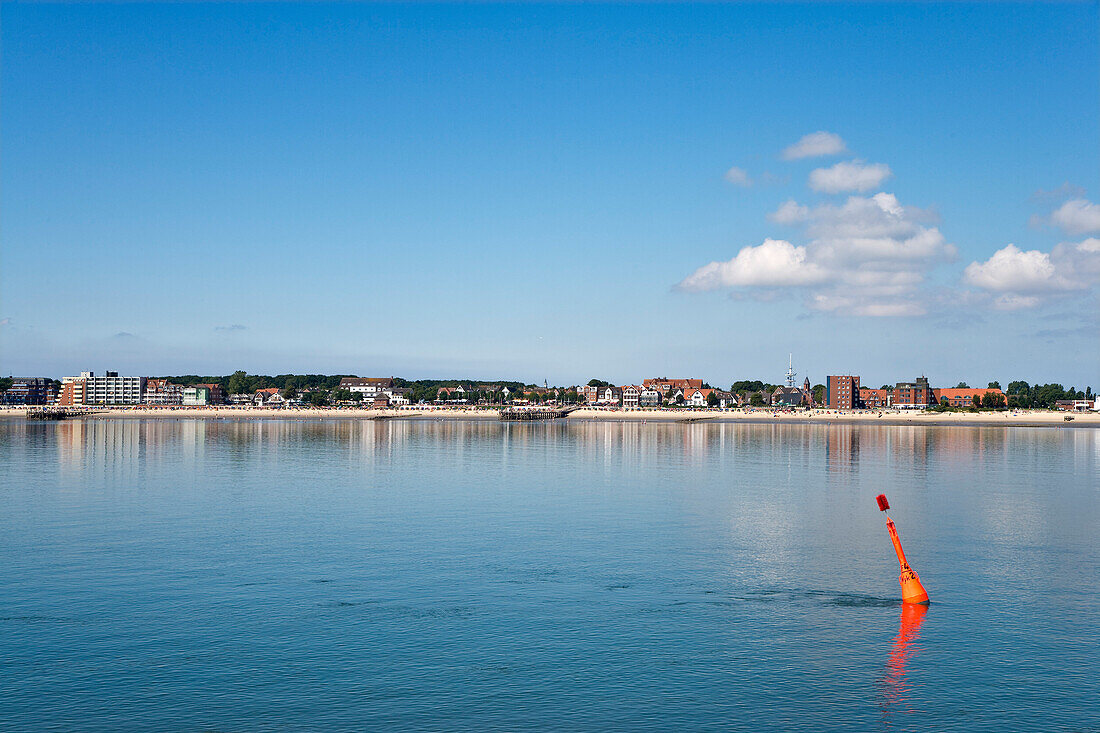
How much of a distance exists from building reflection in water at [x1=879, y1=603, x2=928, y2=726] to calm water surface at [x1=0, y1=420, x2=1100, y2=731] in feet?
0.22

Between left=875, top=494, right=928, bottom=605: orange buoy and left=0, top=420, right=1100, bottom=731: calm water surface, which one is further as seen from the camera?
left=875, top=494, right=928, bottom=605: orange buoy

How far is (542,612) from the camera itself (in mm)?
22594

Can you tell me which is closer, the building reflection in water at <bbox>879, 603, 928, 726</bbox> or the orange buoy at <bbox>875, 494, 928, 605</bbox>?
the building reflection in water at <bbox>879, 603, 928, 726</bbox>

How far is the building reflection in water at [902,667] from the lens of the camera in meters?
16.2

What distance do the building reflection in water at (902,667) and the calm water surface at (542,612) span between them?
0.07 metres

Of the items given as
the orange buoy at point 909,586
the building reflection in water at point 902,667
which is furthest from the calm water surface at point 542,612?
the orange buoy at point 909,586

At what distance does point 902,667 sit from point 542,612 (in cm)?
828

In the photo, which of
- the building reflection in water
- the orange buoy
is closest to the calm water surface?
the building reflection in water

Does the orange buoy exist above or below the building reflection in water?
above

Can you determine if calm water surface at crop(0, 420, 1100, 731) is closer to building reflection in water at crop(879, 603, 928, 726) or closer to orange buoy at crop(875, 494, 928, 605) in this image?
building reflection in water at crop(879, 603, 928, 726)

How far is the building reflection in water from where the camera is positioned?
16.2m

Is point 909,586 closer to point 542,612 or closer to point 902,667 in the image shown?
point 902,667

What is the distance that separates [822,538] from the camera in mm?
33438

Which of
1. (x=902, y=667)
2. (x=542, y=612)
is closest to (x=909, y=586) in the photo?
(x=902, y=667)
